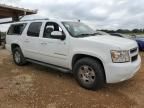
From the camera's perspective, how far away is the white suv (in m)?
4.80

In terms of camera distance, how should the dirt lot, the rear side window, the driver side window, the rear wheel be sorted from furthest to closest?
the rear wheel < the rear side window < the driver side window < the dirt lot

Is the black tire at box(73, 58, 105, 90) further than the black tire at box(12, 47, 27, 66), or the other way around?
the black tire at box(12, 47, 27, 66)

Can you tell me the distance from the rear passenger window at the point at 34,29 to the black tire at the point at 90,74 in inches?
86.8

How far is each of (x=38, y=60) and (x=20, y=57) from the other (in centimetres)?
135

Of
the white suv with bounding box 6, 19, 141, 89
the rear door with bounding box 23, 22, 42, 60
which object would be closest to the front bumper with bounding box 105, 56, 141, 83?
the white suv with bounding box 6, 19, 141, 89

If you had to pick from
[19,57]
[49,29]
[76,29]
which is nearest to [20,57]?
[19,57]

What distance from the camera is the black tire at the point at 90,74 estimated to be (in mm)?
4969

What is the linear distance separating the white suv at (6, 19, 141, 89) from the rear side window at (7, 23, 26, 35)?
17 centimetres

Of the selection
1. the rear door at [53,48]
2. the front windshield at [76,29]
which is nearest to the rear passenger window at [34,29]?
the rear door at [53,48]

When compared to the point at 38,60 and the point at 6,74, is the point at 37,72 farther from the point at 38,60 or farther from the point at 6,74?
the point at 6,74

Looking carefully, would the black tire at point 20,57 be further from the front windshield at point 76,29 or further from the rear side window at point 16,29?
the front windshield at point 76,29

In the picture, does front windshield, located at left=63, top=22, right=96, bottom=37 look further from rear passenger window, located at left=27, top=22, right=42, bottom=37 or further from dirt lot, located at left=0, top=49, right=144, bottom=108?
dirt lot, located at left=0, top=49, right=144, bottom=108

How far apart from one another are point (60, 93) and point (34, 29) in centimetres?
294

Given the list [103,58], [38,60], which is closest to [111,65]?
[103,58]
